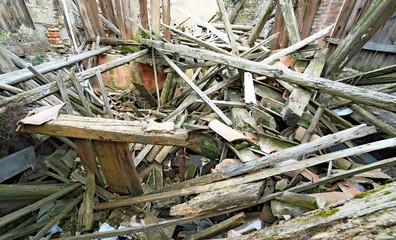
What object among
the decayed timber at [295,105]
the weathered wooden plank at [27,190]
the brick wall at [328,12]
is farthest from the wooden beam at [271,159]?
the brick wall at [328,12]

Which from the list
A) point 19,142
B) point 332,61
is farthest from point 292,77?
point 19,142

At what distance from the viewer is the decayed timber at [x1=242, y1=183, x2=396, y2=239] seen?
653 mm

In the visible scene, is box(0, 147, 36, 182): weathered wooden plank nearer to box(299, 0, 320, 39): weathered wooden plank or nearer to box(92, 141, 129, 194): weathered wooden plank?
box(92, 141, 129, 194): weathered wooden plank

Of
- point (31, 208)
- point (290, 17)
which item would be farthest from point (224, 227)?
point (290, 17)

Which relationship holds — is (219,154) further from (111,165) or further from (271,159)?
(111,165)

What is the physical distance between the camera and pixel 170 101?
3.59m

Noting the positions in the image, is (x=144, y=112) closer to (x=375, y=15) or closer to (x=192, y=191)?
(x=192, y=191)

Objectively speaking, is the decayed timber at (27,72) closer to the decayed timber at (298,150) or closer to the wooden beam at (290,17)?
the decayed timber at (298,150)

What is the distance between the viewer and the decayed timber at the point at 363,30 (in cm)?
176

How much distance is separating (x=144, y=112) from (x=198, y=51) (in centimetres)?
140

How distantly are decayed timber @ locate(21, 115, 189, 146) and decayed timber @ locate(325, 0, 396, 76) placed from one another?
1.86 metres

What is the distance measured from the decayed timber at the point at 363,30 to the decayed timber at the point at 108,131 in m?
1.86

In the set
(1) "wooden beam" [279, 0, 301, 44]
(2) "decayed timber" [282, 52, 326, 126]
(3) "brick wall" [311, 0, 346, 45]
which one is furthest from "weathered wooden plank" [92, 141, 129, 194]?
(3) "brick wall" [311, 0, 346, 45]

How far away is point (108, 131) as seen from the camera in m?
1.46
